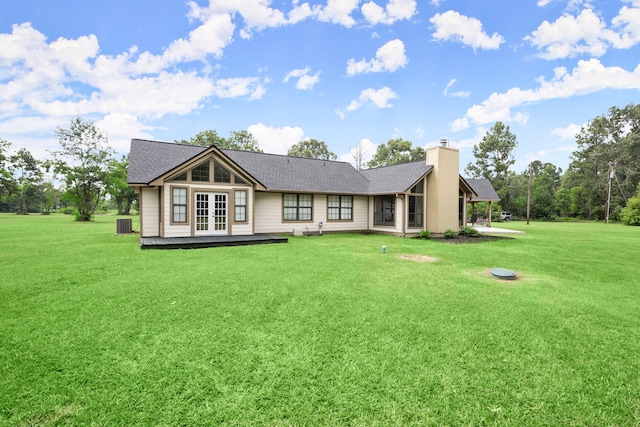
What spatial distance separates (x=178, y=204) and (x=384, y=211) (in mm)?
11392

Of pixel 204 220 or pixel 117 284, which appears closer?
pixel 117 284

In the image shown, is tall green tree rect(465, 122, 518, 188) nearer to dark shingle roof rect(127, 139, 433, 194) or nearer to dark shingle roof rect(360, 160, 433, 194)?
dark shingle roof rect(360, 160, 433, 194)

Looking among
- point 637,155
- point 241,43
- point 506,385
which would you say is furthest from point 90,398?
point 637,155

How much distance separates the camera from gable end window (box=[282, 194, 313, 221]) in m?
16.2

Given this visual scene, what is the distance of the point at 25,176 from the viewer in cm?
4859

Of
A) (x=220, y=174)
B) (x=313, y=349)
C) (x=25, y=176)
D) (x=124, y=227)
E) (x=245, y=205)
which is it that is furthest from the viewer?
(x=25, y=176)

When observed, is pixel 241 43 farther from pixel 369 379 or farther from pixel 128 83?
pixel 369 379

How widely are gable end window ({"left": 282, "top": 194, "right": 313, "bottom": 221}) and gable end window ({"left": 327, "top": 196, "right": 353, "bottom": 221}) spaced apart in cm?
127

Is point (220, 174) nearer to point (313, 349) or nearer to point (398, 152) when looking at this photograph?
point (313, 349)

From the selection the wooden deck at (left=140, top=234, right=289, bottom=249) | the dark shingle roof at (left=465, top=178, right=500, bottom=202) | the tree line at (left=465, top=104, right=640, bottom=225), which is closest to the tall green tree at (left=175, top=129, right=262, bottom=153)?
the dark shingle roof at (left=465, top=178, right=500, bottom=202)

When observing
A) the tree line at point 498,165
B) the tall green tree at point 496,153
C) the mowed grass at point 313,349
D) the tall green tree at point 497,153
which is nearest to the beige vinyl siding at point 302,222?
the mowed grass at point 313,349

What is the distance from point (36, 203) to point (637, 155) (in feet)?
356

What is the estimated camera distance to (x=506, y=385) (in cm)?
292

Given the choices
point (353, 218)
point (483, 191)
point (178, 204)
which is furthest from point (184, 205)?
point (483, 191)
